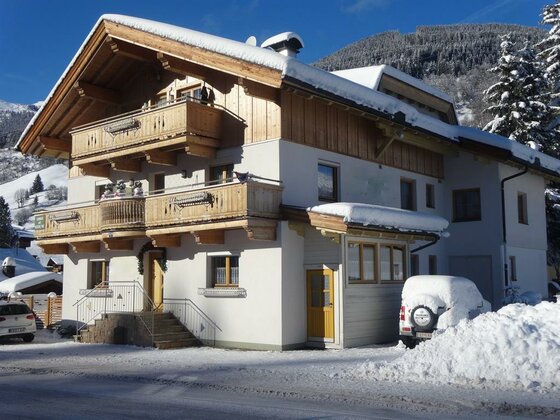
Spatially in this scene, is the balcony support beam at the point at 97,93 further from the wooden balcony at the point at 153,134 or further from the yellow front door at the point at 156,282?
the yellow front door at the point at 156,282

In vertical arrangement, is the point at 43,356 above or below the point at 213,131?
below

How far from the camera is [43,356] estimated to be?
18344 mm

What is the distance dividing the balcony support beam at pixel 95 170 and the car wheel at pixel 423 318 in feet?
43.4

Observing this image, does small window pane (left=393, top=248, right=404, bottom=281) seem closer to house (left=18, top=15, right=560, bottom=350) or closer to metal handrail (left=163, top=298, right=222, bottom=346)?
house (left=18, top=15, right=560, bottom=350)

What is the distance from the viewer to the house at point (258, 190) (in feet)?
62.3

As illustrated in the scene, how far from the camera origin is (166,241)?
21172 millimetres

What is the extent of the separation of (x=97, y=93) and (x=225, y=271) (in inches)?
362

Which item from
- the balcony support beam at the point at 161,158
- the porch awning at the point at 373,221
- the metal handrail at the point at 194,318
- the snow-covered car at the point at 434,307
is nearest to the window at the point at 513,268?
the porch awning at the point at 373,221

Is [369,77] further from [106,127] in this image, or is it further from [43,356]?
[43,356]

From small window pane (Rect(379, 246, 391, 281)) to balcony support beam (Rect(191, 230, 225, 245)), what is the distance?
5035mm

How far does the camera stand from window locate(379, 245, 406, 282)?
68.1 ft

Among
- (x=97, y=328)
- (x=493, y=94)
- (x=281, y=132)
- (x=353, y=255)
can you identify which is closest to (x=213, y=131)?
(x=281, y=132)

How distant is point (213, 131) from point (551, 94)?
2283 cm

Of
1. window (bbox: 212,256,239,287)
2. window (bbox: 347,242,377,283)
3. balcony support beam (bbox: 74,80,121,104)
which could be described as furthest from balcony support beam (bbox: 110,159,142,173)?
window (bbox: 347,242,377,283)
